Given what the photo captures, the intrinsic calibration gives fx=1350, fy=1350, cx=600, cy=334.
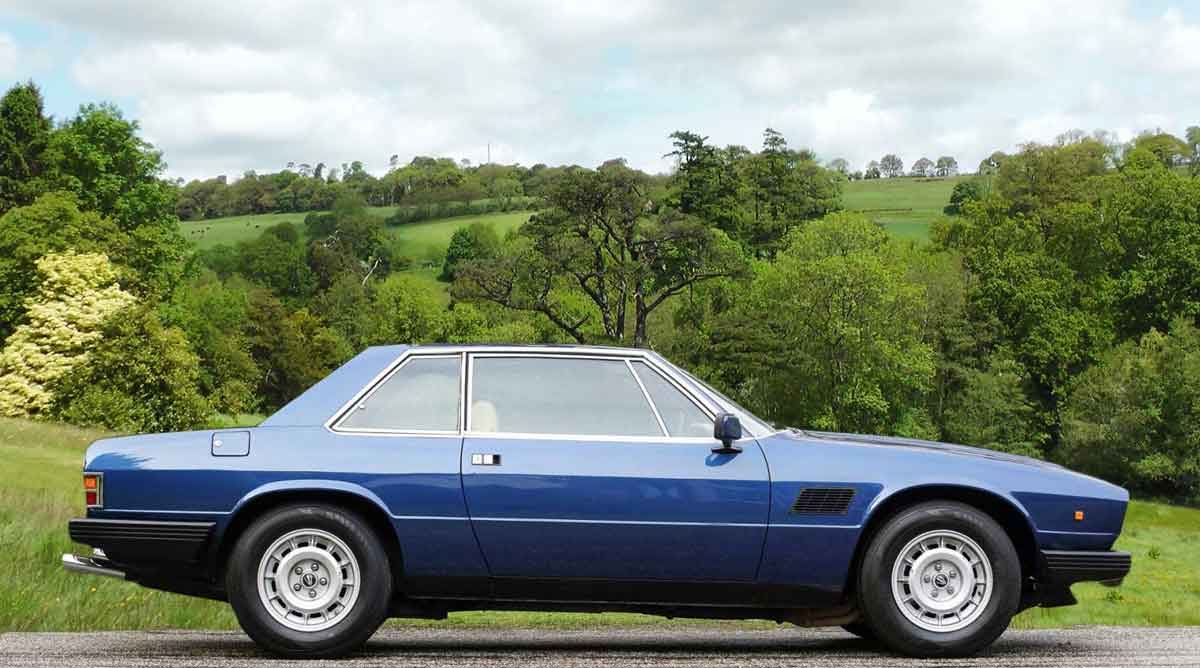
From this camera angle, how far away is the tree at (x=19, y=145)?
65125 millimetres

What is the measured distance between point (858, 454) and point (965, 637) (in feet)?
3.65

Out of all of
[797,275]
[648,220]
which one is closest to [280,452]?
[648,220]

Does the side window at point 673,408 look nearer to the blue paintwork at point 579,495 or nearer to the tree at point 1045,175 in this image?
the blue paintwork at point 579,495

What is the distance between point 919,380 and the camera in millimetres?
68875

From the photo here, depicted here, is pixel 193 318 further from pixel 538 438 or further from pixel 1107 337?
pixel 538 438

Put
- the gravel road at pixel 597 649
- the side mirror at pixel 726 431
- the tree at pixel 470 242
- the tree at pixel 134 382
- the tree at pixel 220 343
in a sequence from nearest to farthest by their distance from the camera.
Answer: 1. the gravel road at pixel 597 649
2. the side mirror at pixel 726 431
3. the tree at pixel 134 382
4. the tree at pixel 220 343
5. the tree at pixel 470 242

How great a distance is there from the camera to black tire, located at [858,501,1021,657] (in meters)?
7.15

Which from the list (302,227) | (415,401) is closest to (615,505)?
(415,401)

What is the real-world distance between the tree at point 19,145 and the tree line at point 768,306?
156mm

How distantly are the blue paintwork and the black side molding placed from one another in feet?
0.22

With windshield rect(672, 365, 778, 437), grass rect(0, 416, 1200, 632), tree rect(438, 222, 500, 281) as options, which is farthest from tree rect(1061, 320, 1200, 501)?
tree rect(438, 222, 500, 281)

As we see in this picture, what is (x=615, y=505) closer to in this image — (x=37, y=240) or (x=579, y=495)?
(x=579, y=495)

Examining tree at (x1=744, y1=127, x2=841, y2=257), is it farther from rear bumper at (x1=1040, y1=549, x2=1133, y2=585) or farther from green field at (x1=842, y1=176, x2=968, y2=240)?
rear bumper at (x1=1040, y1=549, x2=1133, y2=585)

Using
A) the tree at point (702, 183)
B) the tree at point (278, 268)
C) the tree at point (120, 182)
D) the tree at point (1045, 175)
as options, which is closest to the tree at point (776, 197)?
the tree at point (702, 183)
